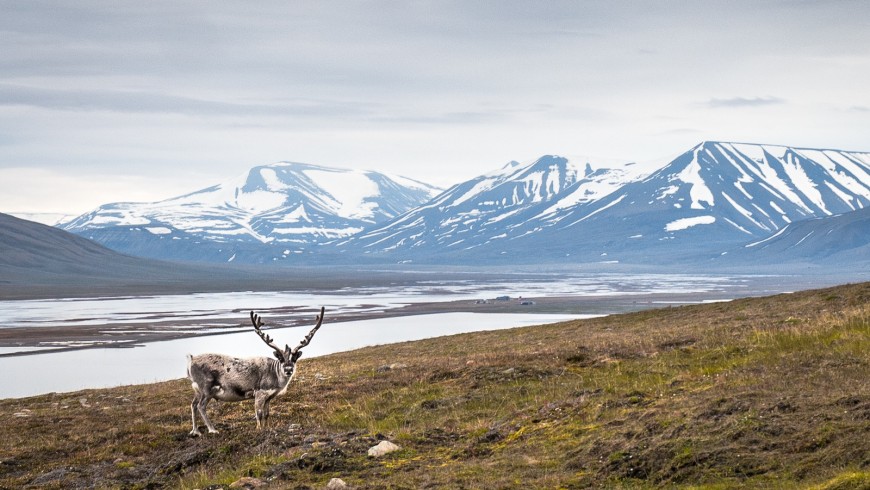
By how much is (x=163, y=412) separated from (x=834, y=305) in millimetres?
23078

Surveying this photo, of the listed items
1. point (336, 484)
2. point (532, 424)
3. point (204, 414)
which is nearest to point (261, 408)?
point (204, 414)

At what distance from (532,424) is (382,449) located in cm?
279

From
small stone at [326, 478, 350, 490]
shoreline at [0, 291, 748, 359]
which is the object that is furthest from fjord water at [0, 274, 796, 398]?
small stone at [326, 478, 350, 490]

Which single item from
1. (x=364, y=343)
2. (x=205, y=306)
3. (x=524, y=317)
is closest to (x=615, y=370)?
(x=364, y=343)

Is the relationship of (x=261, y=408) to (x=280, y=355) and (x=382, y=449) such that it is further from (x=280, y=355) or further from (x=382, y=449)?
(x=382, y=449)

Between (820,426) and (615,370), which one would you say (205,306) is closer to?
(615,370)

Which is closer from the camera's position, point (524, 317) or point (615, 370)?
point (615, 370)

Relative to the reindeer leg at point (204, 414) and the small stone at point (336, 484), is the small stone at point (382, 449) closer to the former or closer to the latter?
the small stone at point (336, 484)

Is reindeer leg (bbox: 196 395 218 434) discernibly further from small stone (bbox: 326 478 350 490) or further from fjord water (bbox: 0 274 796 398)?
fjord water (bbox: 0 274 796 398)

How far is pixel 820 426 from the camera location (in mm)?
12906

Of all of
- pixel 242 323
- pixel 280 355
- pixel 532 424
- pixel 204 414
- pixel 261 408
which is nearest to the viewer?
pixel 532 424

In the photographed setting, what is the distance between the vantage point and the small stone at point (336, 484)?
44.6 ft

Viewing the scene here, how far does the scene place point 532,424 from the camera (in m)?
16.8

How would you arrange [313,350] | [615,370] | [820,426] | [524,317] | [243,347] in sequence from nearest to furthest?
1. [820,426]
2. [615,370]
3. [313,350]
4. [243,347]
5. [524,317]
